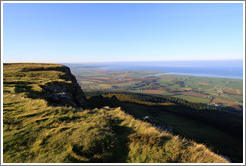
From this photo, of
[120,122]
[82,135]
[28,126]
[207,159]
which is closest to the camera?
[207,159]

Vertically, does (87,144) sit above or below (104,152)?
above

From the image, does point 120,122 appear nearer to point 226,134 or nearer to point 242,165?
point 242,165

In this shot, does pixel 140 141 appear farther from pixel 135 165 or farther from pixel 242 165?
pixel 242 165

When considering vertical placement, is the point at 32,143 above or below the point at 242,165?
above

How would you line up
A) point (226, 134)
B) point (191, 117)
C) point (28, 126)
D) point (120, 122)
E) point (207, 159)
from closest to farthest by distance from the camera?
1. point (207, 159)
2. point (28, 126)
3. point (120, 122)
4. point (226, 134)
5. point (191, 117)

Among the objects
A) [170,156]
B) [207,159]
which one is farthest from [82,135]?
[207,159]

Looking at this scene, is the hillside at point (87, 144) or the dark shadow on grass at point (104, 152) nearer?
the dark shadow on grass at point (104, 152)

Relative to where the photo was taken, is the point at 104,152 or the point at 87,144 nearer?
the point at 104,152

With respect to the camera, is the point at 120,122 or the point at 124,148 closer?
the point at 124,148

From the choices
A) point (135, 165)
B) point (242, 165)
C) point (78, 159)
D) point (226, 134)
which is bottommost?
point (226, 134)

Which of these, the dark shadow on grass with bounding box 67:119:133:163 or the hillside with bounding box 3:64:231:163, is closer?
the dark shadow on grass with bounding box 67:119:133:163
